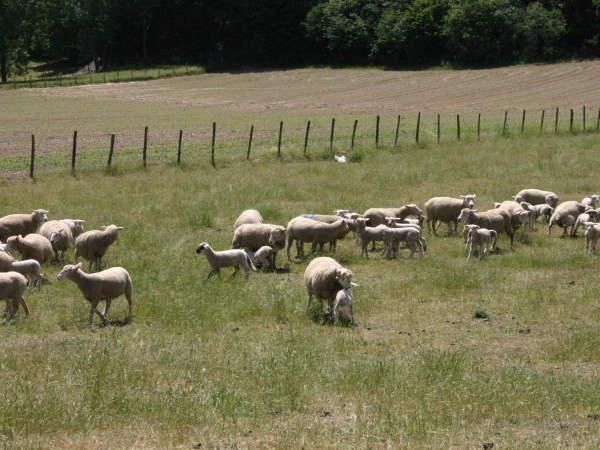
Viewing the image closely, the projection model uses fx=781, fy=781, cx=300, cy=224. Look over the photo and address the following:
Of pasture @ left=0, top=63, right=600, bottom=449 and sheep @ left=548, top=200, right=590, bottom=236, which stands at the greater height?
sheep @ left=548, top=200, right=590, bottom=236

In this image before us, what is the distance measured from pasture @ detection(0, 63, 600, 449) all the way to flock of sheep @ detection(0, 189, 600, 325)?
41 cm

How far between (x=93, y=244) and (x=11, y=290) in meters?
3.95

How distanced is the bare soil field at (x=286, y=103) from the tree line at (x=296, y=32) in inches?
181

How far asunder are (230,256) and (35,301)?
155 inches

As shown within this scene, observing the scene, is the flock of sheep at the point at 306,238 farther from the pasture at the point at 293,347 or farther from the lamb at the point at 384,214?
the pasture at the point at 293,347

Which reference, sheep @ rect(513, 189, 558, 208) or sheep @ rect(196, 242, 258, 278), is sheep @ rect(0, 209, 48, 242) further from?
sheep @ rect(513, 189, 558, 208)

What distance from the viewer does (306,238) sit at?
59.3ft

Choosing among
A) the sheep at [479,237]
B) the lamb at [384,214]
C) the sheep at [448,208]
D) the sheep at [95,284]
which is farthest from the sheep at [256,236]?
the sheep at [448,208]

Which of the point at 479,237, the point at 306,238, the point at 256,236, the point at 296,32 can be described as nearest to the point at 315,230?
the point at 306,238

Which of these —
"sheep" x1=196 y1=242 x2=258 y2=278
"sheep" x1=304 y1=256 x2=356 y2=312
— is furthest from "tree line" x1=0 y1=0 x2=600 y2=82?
"sheep" x1=304 y1=256 x2=356 y2=312

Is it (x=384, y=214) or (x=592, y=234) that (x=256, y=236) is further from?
(x=592, y=234)

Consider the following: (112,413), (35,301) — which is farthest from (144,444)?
(35,301)

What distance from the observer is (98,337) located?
12.1 metres

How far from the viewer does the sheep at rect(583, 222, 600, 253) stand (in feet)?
58.9
